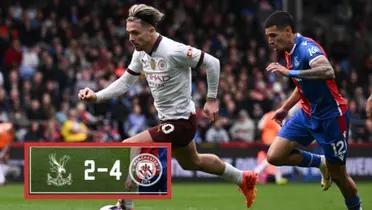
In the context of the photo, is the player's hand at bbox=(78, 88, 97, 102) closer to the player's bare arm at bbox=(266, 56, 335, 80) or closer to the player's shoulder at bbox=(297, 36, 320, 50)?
the player's bare arm at bbox=(266, 56, 335, 80)

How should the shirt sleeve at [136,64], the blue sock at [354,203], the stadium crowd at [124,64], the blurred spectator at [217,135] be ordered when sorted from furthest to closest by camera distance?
1. the blurred spectator at [217,135]
2. the stadium crowd at [124,64]
3. the shirt sleeve at [136,64]
4. the blue sock at [354,203]

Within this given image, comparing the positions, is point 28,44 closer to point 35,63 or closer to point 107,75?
point 35,63

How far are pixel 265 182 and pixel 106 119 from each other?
12.8 feet

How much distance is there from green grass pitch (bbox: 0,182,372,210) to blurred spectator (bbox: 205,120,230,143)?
3.52 m

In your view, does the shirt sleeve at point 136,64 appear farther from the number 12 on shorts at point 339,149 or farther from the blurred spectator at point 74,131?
the blurred spectator at point 74,131

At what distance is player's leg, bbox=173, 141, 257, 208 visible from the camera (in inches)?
467

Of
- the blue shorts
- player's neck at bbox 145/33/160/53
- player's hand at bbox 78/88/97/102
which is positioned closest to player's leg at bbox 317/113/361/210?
the blue shorts

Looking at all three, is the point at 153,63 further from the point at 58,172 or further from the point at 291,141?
the point at 291,141

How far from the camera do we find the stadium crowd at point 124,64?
2389 centimetres

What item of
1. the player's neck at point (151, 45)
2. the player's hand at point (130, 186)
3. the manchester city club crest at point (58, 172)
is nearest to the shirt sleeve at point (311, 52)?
the player's neck at point (151, 45)

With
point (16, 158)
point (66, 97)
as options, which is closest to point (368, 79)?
point (66, 97)

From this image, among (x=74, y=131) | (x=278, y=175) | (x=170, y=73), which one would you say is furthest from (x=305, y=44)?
(x=74, y=131)

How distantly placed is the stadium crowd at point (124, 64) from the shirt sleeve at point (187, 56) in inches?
461

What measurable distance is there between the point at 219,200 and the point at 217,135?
8160 millimetres
